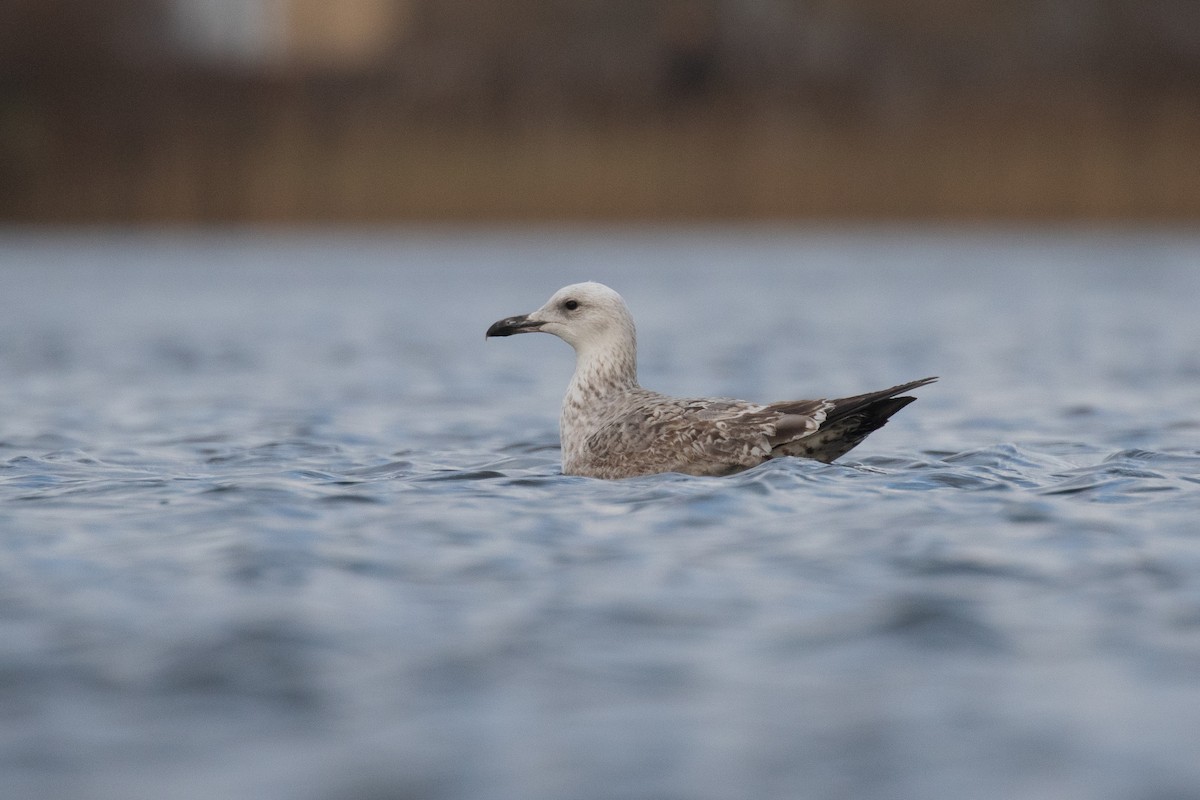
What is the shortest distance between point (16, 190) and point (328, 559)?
148 ft

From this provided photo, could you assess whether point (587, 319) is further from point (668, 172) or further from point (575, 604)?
point (668, 172)

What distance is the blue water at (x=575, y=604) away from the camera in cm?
412

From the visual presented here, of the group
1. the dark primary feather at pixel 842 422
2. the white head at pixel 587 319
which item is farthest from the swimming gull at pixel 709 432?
the white head at pixel 587 319

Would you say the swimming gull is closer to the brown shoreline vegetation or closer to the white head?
the white head

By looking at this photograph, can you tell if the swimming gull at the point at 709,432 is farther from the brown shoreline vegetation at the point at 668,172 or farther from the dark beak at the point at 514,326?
the brown shoreline vegetation at the point at 668,172

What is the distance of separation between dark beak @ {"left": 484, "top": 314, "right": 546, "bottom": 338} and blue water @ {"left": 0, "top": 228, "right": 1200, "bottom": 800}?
80 cm

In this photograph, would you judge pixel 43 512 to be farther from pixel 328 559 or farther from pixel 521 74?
pixel 521 74

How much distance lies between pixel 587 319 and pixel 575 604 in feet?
13.0

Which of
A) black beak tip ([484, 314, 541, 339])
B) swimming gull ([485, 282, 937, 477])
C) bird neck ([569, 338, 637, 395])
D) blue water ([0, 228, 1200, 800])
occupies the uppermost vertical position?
black beak tip ([484, 314, 541, 339])

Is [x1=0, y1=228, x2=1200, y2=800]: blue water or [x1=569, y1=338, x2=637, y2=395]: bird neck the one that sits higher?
[x1=569, y1=338, x2=637, y2=395]: bird neck

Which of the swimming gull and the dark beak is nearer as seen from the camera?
the swimming gull

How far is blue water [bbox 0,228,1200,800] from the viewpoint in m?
4.12

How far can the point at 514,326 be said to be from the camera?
929 cm

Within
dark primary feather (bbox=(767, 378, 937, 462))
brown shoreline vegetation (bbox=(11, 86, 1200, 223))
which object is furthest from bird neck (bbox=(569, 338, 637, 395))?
brown shoreline vegetation (bbox=(11, 86, 1200, 223))
